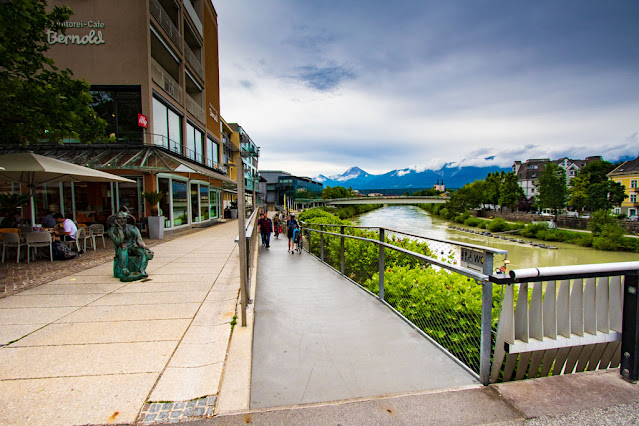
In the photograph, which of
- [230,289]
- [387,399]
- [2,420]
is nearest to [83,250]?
[230,289]

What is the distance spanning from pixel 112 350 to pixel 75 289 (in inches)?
120

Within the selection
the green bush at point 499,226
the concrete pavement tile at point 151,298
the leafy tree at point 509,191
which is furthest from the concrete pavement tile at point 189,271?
the leafy tree at point 509,191

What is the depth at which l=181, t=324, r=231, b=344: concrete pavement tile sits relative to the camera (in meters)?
3.36

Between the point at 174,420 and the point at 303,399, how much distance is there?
35.1 inches

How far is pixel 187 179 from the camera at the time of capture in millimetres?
17578

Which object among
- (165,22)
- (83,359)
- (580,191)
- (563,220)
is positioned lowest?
(563,220)

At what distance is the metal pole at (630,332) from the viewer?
2273 millimetres

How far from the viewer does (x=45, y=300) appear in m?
4.70

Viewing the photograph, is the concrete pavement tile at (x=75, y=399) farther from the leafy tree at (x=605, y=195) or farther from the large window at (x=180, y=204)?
the leafy tree at (x=605, y=195)

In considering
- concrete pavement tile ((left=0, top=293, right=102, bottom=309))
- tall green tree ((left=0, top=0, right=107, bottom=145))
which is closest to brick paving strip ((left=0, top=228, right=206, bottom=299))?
concrete pavement tile ((left=0, top=293, right=102, bottom=309))

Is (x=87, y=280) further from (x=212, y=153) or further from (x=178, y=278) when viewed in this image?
(x=212, y=153)

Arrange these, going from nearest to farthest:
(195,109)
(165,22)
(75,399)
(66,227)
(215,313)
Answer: (75,399) < (215,313) < (66,227) < (165,22) < (195,109)

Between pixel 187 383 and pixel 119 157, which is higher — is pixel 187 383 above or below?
below

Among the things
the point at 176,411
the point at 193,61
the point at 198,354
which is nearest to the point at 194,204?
the point at 193,61
